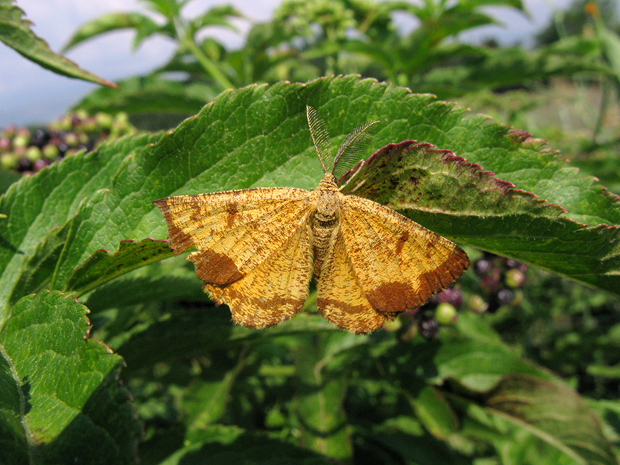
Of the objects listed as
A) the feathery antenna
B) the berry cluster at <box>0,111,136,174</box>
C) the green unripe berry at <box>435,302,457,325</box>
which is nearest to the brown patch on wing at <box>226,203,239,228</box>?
the feathery antenna

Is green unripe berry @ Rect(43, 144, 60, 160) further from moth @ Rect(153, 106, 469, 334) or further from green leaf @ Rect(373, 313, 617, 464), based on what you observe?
green leaf @ Rect(373, 313, 617, 464)

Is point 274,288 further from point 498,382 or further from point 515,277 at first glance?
point 515,277

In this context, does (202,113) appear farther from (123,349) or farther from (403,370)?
(403,370)

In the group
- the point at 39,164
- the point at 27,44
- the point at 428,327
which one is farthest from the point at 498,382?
the point at 39,164

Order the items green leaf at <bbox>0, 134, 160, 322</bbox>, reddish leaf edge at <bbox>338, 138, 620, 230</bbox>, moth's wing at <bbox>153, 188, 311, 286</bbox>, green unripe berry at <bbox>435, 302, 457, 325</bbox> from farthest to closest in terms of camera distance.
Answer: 1. green unripe berry at <bbox>435, 302, 457, 325</bbox>
2. green leaf at <bbox>0, 134, 160, 322</bbox>
3. moth's wing at <bbox>153, 188, 311, 286</bbox>
4. reddish leaf edge at <bbox>338, 138, 620, 230</bbox>

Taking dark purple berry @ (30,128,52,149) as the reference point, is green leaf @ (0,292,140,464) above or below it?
below

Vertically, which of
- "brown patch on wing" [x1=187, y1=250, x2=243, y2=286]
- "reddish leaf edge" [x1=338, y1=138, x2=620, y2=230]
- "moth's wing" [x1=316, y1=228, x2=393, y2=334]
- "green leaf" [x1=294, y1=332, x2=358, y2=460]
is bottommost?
"green leaf" [x1=294, y1=332, x2=358, y2=460]

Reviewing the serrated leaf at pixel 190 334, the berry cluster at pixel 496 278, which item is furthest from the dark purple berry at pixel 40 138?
the berry cluster at pixel 496 278

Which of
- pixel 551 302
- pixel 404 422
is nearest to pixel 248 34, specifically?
pixel 404 422
